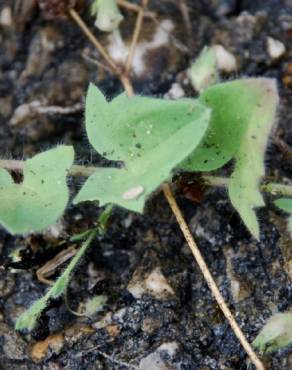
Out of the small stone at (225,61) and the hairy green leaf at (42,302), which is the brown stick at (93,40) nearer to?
the small stone at (225,61)

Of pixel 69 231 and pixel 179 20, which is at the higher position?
pixel 179 20

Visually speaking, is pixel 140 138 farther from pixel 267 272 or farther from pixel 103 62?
pixel 103 62

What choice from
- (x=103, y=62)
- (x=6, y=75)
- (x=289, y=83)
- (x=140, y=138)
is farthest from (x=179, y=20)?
(x=140, y=138)

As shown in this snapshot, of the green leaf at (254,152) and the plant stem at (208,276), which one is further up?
the green leaf at (254,152)

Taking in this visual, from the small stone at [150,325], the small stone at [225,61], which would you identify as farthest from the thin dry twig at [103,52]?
the small stone at [150,325]

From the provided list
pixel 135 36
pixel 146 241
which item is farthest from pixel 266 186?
pixel 135 36

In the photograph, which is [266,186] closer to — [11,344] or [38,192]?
[38,192]
